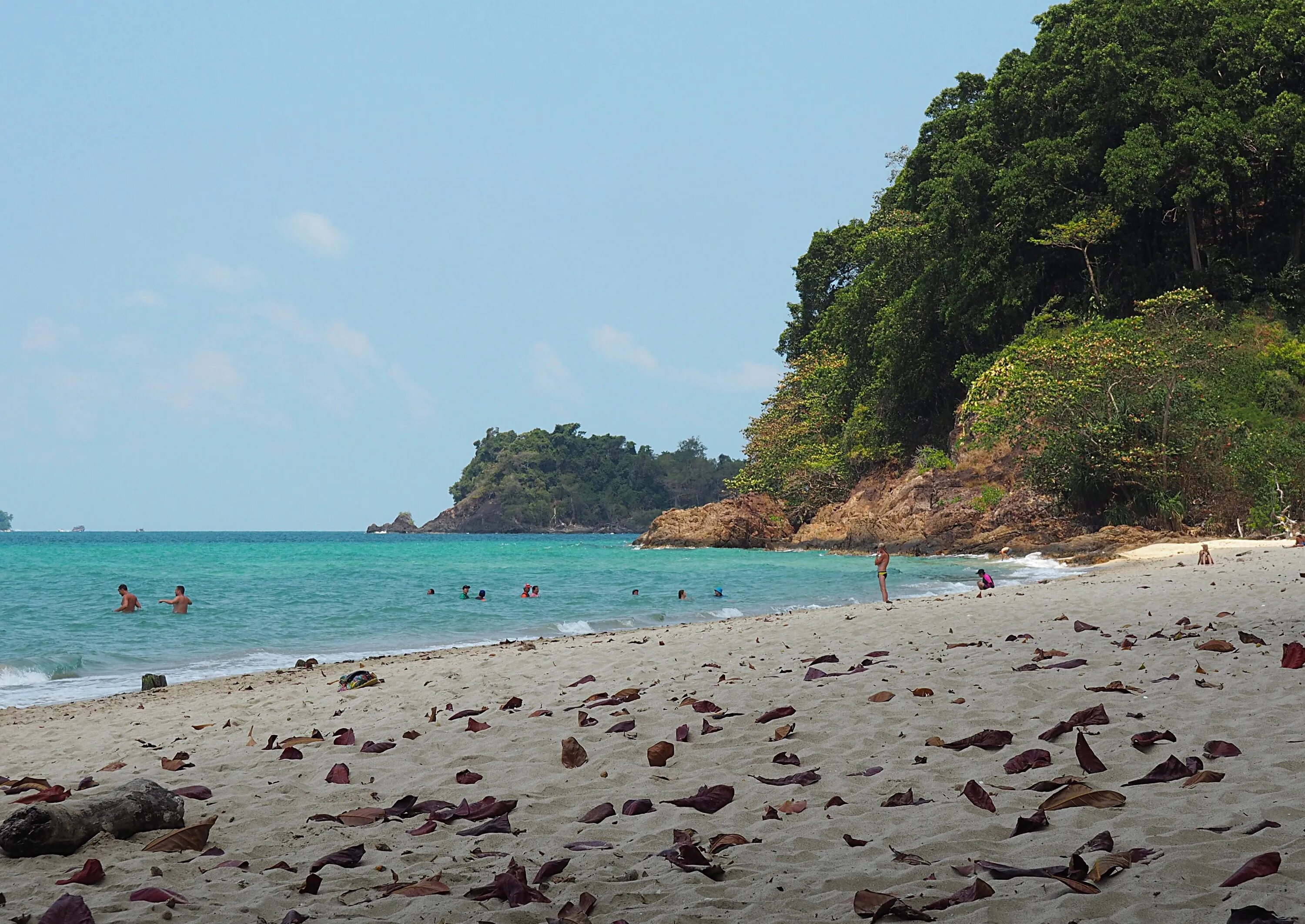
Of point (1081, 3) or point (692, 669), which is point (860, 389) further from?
point (692, 669)

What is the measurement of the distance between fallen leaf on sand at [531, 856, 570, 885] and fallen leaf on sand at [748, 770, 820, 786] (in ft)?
4.27

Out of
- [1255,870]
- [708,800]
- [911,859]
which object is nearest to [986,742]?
[708,800]

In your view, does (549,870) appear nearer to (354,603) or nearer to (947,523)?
(354,603)

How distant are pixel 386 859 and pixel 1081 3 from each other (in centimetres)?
4471

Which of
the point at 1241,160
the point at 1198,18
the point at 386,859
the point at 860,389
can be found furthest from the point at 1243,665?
the point at 860,389

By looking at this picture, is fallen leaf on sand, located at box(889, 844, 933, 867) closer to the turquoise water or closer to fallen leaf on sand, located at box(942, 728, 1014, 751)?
fallen leaf on sand, located at box(942, 728, 1014, 751)

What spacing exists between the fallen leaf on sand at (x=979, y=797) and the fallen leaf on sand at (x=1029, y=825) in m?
0.24

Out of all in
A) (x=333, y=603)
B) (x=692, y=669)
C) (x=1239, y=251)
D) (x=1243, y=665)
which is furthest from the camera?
(x=1239, y=251)

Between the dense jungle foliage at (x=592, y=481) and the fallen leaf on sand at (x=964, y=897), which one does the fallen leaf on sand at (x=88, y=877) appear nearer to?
the fallen leaf on sand at (x=964, y=897)

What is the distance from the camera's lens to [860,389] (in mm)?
50469

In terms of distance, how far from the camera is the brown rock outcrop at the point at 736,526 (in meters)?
55.7

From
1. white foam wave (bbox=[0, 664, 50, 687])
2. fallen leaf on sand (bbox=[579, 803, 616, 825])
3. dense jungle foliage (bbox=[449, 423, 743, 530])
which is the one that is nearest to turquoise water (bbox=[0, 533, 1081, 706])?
white foam wave (bbox=[0, 664, 50, 687])

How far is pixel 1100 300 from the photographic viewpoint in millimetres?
35906

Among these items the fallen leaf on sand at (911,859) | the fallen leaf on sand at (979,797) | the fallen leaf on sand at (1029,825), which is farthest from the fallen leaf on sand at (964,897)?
the fallen leaf on sand at (979,797)
